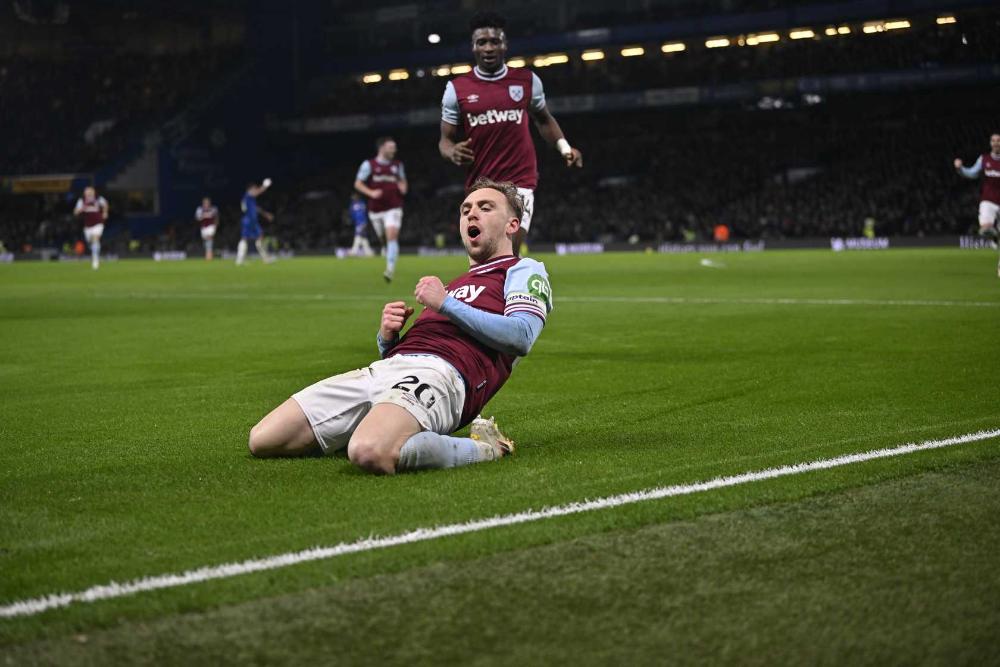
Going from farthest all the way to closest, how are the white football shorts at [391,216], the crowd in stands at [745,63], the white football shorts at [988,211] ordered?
the crowd in stands at [745,63], the white football shorts at [391,216], the white football shorts at [988,211]

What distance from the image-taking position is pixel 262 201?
60.6 metres

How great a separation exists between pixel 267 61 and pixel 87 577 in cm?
6114

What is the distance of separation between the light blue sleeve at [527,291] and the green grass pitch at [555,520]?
668 millimetres

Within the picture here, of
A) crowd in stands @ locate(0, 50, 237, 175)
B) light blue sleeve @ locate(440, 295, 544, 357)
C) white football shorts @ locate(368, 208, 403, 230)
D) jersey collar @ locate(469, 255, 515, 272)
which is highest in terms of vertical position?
crowd in stands @ locate(0, 50, 237, 175)

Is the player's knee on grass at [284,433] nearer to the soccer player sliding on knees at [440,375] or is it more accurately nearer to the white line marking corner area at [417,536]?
the soccer player sliding on knees at [440,375]

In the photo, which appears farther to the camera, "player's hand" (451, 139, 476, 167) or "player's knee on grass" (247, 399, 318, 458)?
"player's hand" (451, 139, 476, 167)

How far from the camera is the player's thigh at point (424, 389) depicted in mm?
5203

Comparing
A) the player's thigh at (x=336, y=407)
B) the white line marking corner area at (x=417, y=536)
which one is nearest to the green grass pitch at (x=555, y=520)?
the white line marking corner area at (x=417, y=536)

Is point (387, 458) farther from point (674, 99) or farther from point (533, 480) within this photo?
point (674, 99)

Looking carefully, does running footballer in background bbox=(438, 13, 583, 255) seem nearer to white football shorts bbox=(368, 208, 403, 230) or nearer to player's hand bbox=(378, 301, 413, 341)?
player's hand bbox=(378, 301, 413, 341)

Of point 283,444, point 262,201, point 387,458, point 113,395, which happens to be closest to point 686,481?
point 387,458

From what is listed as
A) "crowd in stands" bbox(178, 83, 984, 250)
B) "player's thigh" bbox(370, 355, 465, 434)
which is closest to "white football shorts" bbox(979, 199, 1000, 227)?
"crowd in stands" bbox(178, 83, 984, 250)

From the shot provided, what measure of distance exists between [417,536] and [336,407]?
167cm

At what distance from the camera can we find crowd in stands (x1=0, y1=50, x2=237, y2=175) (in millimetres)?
58844
